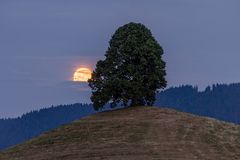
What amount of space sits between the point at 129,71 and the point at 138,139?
13.9 meters

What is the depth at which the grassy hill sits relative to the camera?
2876 inches

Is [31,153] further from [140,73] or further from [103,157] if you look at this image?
[140,73]

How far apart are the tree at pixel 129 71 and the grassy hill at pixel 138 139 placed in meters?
2.20

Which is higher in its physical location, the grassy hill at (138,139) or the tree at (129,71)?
the tree at (129,71)

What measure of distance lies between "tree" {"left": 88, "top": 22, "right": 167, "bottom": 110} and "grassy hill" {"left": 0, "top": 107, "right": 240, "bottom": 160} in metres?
2.20

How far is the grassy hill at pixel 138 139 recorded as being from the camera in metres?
73.1

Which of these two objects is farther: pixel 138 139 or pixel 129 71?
pixel 129 71

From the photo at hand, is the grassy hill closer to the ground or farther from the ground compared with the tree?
A: closer to the ground

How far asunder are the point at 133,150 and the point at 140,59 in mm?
19293

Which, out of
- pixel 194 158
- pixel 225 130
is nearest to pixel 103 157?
pixel 194 158

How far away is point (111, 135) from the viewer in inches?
3142

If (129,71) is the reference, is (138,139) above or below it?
below

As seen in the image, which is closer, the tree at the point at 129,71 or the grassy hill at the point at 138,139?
the grassy hill at the point at 138,139

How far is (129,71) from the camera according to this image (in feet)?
291
